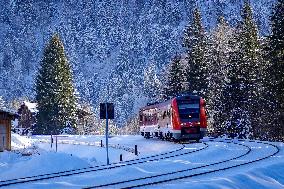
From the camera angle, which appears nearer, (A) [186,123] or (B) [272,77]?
(A) [186,123]

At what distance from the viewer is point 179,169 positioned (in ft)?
66.4

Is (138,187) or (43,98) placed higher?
(43,98)

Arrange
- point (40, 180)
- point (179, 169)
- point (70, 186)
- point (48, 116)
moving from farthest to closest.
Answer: point (48, 116) → point (179, 169) → point (40, 180) → point (70, 186)

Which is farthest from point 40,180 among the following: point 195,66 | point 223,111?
point 195,66

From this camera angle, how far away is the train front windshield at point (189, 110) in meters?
36.4

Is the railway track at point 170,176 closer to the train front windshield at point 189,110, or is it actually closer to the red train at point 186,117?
the red train at point 186,117

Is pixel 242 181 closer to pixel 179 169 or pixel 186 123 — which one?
pixel 179 169

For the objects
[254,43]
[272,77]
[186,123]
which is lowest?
[186,123]

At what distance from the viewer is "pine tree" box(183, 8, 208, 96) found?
6438 centimetres

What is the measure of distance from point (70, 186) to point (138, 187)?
2378 mm

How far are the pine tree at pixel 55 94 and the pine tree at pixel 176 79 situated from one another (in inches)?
700

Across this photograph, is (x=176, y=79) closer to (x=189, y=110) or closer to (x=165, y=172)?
(x=189, y=110)

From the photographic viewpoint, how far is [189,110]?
36.7 metres

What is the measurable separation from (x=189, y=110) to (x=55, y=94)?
1647 inches
